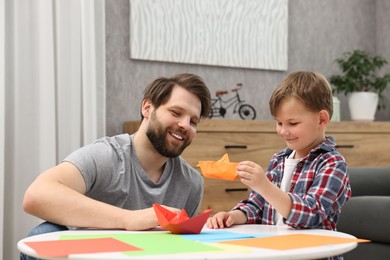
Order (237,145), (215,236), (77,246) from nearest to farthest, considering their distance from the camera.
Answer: (77,246) → (215,236) → (237,145)

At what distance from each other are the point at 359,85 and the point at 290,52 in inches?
24.9

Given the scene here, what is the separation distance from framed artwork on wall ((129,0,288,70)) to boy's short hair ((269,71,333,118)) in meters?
2.36

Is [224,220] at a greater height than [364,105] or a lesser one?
lesser

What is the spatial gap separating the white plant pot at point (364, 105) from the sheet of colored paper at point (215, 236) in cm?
340

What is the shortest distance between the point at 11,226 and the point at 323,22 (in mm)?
3106

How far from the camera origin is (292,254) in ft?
3.79

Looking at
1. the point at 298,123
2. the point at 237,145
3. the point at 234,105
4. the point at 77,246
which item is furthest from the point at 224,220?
the point at 234,105

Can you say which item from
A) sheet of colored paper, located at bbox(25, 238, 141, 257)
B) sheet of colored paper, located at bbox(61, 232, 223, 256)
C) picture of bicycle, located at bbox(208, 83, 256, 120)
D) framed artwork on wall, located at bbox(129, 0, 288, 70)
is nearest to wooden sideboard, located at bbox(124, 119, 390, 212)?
picture of bicycle, located at bbox(208, 83, 256, 120)

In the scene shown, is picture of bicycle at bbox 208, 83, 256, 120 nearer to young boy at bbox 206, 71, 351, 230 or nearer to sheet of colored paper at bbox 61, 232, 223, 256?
young boy at bbox 206, 71, 351, 230

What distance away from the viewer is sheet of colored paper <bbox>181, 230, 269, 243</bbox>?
1.40 m

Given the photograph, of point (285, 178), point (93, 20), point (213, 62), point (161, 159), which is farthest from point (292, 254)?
point (213, 62)

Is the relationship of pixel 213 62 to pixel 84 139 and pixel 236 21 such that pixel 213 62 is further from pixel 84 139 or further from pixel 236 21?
pixel 84 139

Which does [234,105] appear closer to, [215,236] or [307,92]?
[307,92]

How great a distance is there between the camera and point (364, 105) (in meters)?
4.68
